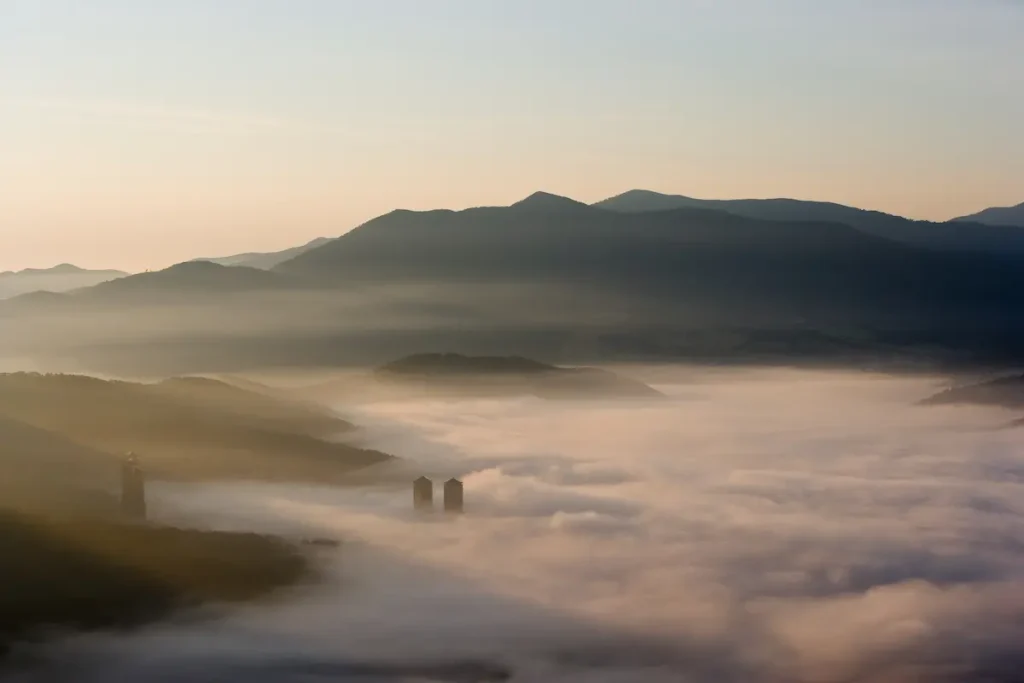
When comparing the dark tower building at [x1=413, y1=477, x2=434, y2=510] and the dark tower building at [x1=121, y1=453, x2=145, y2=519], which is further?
the dark tower building at [x1=413, y1=477, x2=434, y2=510]

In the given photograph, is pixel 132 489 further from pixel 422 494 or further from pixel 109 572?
pixel 422 494

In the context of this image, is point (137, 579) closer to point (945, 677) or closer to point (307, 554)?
point (307, 554)

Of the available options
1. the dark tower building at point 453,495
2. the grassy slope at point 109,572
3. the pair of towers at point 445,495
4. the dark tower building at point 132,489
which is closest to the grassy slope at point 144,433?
the pair of towers at point 445,495

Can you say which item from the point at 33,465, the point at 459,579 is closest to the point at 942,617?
the point at 459,579

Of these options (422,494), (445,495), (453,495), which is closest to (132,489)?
(445,495)

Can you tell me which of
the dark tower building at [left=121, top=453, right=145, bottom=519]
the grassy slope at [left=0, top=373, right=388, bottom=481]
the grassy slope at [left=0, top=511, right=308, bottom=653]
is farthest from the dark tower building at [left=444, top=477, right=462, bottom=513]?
the dark tower building at [left=121, top=453, right=145, bottom=519]

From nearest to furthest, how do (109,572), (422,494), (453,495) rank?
(109,572) → (453,495) → (422,494)

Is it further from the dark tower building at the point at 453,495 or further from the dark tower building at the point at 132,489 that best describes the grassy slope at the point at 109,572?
the dark tower building at the point at 453,495

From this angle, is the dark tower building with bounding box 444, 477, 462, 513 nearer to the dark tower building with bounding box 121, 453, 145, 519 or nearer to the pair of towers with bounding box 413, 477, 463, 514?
the pair of towers with bounding box 413, 477, 463, 514
